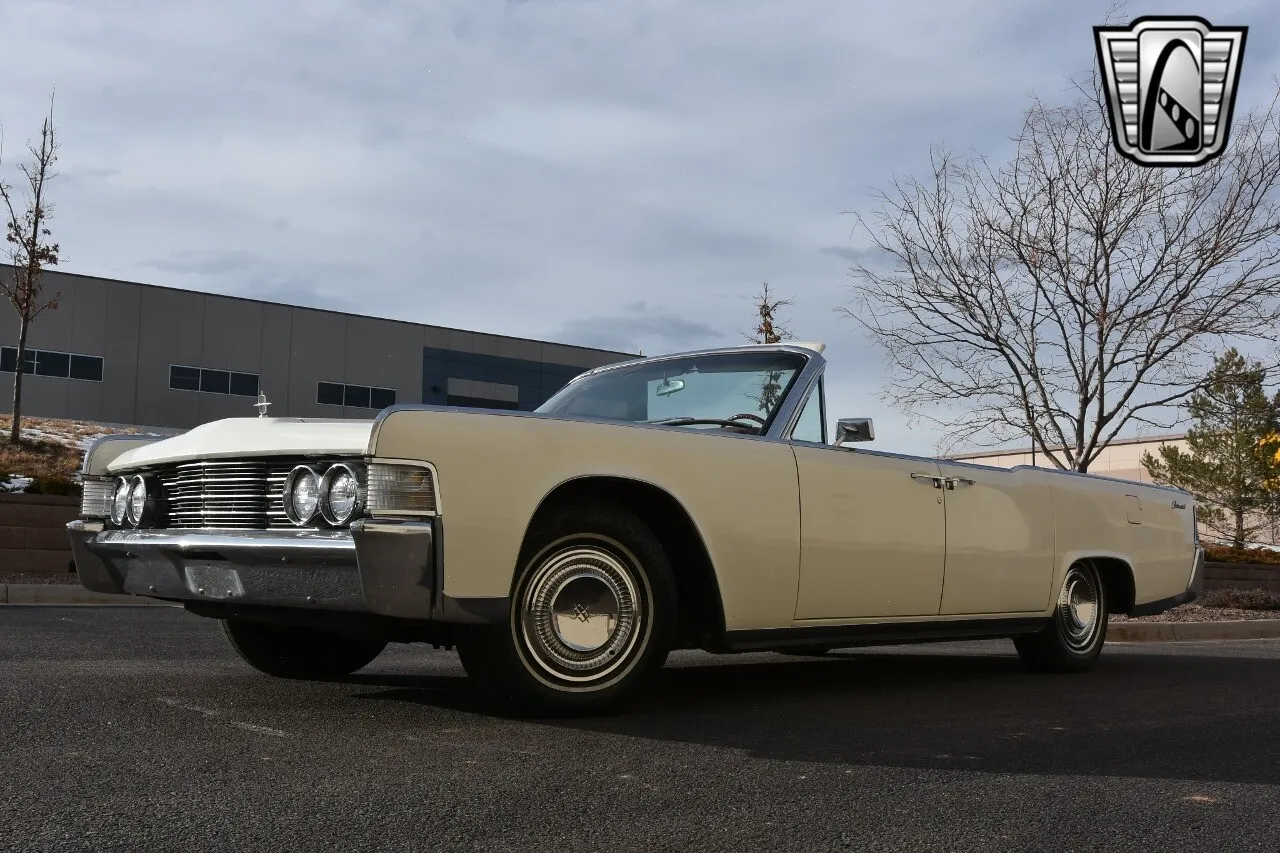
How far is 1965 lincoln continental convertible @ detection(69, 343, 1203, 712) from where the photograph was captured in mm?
4238

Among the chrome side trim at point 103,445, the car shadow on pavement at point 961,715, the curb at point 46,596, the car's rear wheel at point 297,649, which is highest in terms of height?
the chrome side trim at point 103,445

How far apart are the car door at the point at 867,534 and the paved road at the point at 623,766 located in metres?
0.44

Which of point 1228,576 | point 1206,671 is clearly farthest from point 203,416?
point 1206,671

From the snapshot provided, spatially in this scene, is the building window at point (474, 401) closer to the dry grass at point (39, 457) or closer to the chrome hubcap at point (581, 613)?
the dry grass at point (39, 457)

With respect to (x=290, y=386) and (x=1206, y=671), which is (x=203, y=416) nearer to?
(x=290, y=386)

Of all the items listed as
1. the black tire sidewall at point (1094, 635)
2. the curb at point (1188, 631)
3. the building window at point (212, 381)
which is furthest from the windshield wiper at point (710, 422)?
the building window at point (212, 381)

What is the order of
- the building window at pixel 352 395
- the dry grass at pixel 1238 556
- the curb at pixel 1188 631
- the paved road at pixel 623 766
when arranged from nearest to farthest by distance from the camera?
1. the paved road at pixel 623 766
2. the curb at pixel 1188 631
3. the dry grass at pixel 1238 556
4. the building window at pixel 352 395

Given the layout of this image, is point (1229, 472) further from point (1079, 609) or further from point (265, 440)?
point (265, 440)

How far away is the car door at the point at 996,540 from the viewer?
6141mm

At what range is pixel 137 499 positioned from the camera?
513 centimetres

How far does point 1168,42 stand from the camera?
43.7 ft

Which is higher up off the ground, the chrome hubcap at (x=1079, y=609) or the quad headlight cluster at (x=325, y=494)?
the quad headlight cluster at (x=325, y=494)

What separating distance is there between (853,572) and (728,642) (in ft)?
2.54

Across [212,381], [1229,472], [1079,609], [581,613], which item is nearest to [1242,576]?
[1079,609]
